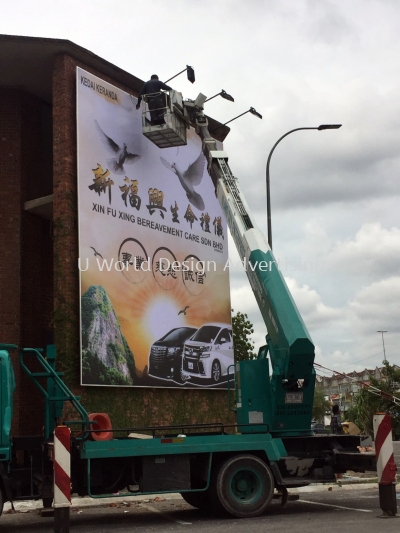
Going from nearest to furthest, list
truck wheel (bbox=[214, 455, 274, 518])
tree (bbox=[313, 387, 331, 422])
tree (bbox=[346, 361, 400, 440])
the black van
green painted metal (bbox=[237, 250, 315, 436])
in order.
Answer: truck wheel (bbox=[214, 455, 274, 518]), green painted metal (bbox=[237, 250, 315, 436]), the black van, tree (bbox=[346, 361, 400, 440]), tree (bbox=[313, 387, 331, 422])

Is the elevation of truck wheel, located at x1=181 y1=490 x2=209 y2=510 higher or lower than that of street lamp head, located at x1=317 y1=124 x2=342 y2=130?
lower

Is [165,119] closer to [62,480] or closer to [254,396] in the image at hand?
[254,396]

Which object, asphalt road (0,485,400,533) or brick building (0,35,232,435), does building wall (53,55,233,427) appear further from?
asphalt road (0,485,400,533)

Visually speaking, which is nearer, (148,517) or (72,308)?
(148,517)

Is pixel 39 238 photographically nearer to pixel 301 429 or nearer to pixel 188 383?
pixel 188 383

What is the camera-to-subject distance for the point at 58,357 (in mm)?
17562

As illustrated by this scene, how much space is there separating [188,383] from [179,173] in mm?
6596

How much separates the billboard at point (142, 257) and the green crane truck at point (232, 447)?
19.7 ft

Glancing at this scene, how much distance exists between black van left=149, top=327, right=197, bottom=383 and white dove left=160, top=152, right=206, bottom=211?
4.35m

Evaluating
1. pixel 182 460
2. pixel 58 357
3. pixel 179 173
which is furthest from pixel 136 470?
pixel 179 173

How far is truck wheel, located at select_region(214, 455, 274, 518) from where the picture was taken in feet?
37.9

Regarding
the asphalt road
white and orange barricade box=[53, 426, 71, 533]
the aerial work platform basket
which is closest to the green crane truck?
the asphalt road

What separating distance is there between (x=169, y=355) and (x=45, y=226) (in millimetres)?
5349

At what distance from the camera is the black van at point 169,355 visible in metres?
20.2
